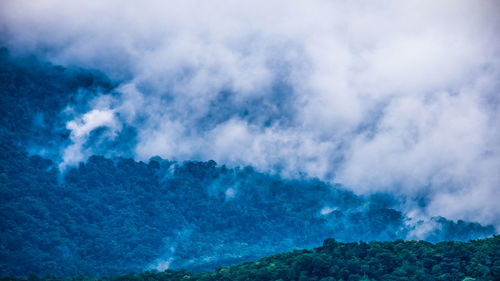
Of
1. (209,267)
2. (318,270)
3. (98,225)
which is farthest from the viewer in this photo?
(98,225)

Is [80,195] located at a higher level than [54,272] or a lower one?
higher

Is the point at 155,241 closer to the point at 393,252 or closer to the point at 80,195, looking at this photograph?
the point at 80,195

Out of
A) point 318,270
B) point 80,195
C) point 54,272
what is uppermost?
point 80,195

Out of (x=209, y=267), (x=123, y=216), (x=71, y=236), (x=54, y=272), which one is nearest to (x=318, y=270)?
(x=54, y=272)

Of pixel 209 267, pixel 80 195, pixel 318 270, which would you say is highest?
pixel 80 195

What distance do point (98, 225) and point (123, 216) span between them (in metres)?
9.92

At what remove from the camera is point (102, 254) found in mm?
150375

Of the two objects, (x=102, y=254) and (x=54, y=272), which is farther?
(x=102, y=254)

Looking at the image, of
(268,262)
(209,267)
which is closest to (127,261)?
(209,267)

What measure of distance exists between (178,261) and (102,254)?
63.0 ft

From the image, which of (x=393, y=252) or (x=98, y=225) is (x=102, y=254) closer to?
(x=98, y=225)

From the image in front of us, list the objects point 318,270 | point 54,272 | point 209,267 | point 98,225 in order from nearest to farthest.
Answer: point 318,270
point 54,272
point 209,267
point 98,225

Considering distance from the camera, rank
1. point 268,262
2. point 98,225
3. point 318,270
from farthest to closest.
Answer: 1. point 98,225
2. point 268,262
3. point 318,270

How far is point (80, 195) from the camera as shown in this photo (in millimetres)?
170750
